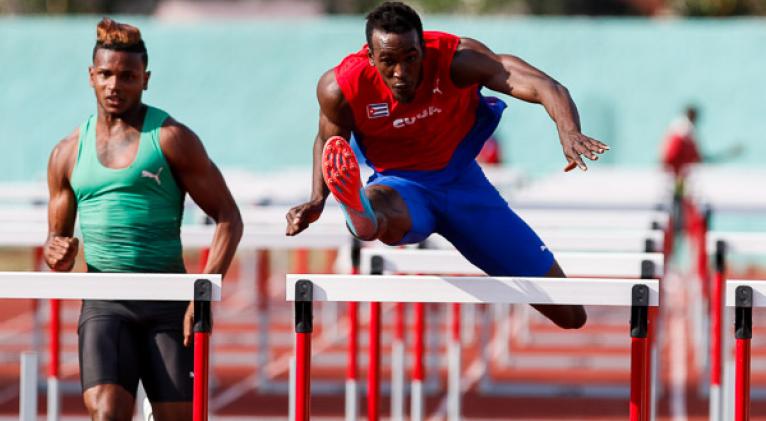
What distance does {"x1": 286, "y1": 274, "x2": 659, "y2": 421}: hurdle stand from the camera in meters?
4.02

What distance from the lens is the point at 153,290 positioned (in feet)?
13.4

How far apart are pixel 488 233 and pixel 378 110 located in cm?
61

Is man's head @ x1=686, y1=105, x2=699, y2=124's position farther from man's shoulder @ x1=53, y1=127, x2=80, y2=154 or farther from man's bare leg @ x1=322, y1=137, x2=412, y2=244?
man's shoulder @ x1=53, y1=127, x2=80, y2=154

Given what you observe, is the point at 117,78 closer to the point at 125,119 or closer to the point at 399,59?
the point at 125,119

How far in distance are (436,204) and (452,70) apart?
50 cm

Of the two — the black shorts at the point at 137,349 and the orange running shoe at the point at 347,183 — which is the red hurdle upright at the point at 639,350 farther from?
the black shorts at the point at 137,349

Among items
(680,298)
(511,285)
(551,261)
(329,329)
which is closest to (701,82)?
(680,298)

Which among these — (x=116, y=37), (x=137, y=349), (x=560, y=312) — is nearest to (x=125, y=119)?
(x=116, y=37)

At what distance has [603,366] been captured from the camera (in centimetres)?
1077

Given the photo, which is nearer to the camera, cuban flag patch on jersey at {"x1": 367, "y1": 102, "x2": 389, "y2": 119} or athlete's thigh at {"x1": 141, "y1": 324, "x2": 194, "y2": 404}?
athlete's thigh at {"x1": 141, "y1": 324, "x2": 194, "y2": 404}

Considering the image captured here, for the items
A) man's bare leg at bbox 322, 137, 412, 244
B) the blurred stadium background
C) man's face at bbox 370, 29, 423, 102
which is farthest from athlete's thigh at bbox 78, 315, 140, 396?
the blurred stadium background

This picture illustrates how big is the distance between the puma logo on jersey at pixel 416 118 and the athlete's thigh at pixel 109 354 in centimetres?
109

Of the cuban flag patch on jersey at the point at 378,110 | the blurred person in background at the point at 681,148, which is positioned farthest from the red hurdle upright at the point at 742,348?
the blurred person in background at the point at 681,148

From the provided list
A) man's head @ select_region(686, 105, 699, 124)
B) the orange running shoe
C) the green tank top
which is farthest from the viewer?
man's head @ select_region(686, 105, 699, 124)
